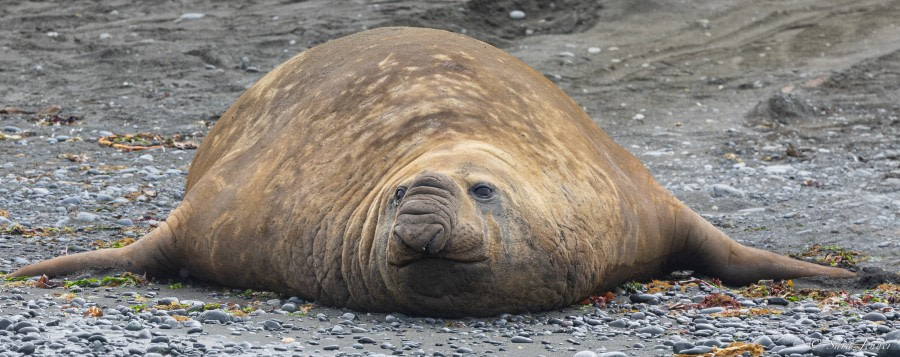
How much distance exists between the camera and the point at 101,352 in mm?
4445

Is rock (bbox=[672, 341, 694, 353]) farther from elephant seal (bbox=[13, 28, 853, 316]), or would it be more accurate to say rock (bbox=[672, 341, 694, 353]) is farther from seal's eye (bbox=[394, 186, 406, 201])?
seal's eye (bbox=[394, 186, 406, 201])

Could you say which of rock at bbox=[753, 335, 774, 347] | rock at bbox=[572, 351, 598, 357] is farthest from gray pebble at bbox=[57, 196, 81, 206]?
rock at bbox=[753, 335, 774, 347]

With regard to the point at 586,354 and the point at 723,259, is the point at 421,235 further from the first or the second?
the point at 723,259

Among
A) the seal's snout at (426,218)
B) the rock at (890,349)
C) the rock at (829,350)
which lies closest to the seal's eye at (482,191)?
the seal's snout at (426,218)

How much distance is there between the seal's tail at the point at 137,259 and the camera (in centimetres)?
650

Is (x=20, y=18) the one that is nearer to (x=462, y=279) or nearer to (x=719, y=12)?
(x=719, y=12)

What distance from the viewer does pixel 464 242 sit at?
5.02 m

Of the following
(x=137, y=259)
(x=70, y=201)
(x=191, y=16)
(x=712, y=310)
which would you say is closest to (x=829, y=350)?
(x=712, y=310)

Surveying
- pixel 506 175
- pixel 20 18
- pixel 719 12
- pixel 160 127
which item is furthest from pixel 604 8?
pixel 506 175

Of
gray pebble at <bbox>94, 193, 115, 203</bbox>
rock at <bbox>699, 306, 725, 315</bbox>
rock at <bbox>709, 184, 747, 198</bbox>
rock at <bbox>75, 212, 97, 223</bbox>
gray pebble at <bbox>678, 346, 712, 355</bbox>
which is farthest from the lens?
rock at <bbox>709, 184, 747, 198</bbox>

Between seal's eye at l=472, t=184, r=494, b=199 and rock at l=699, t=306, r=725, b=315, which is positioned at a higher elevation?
seal's eye at l=472, t=184, r=494, b=199

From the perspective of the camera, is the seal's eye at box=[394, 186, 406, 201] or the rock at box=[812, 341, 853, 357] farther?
the seal's eye at box=[394, 186, 406, 201]

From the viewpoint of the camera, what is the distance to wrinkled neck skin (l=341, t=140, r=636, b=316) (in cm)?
500

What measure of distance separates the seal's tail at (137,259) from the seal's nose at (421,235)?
2031 mm
